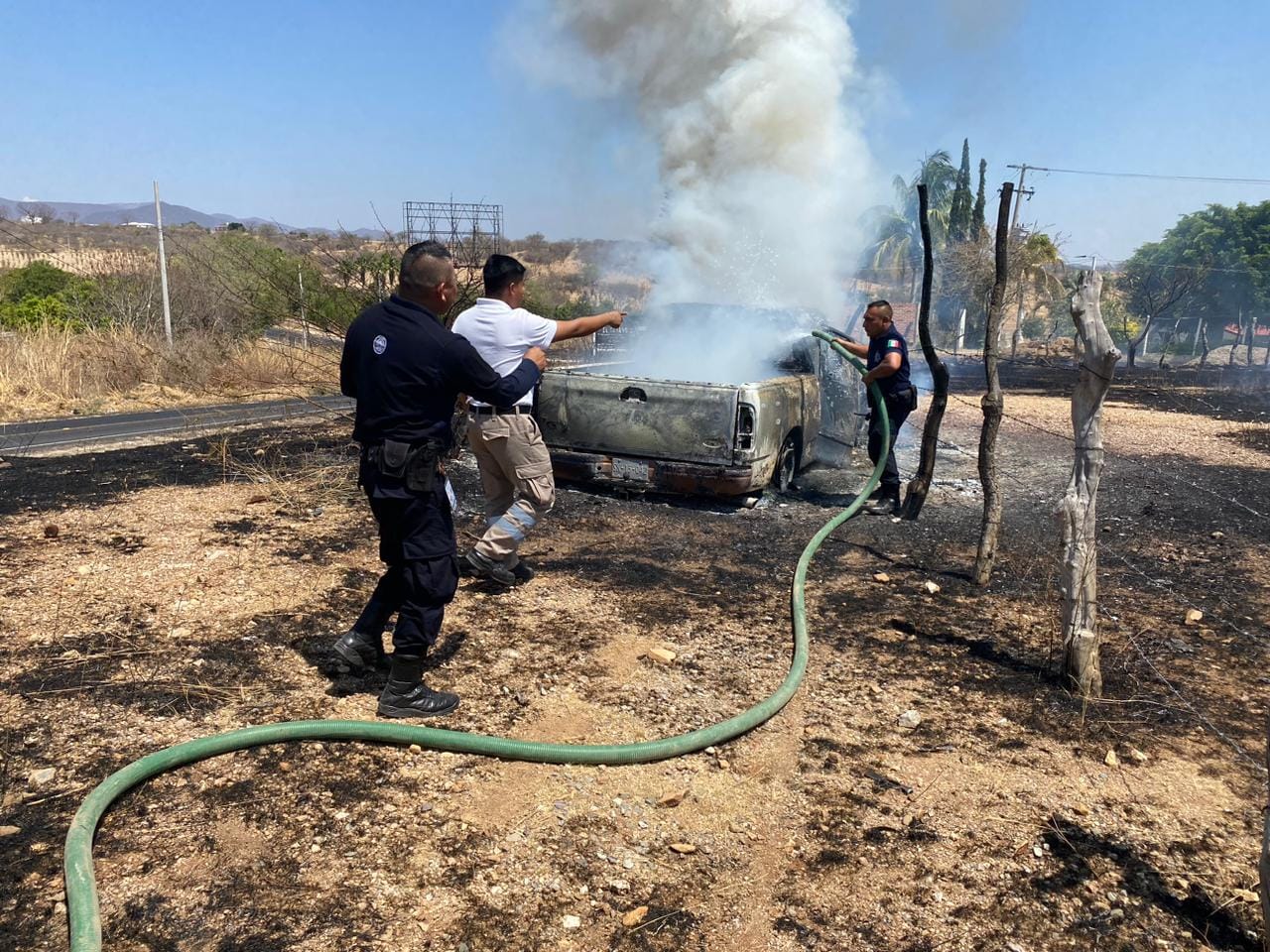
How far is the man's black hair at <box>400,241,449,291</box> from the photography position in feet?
10.5

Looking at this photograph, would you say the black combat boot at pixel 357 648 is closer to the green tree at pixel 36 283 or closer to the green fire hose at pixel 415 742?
the green fire hose at pixel 415 742

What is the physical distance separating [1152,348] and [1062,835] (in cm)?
4643

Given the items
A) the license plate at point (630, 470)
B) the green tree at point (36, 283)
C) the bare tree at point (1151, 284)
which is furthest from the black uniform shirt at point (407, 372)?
the bare tree at point (1151, 284)

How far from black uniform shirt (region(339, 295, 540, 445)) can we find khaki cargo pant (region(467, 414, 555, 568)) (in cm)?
121

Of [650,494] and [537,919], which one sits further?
[650,494]

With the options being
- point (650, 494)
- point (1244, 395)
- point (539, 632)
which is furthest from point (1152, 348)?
point (539, 632)

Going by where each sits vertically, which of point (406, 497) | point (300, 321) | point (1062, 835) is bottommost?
point (1062, 835)

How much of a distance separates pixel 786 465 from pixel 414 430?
173 inches

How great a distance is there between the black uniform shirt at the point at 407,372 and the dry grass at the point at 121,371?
8.42m

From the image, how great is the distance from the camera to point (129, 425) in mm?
11031

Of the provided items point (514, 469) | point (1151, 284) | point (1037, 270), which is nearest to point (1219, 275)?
point (1151, 284)

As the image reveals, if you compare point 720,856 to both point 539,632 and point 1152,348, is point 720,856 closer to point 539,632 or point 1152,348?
point 539,632

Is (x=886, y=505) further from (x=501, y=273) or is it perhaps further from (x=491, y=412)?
(x=501, y=273)

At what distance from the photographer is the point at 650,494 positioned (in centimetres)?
693
